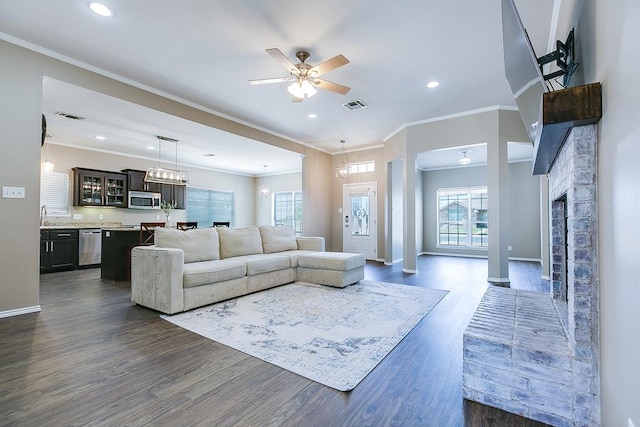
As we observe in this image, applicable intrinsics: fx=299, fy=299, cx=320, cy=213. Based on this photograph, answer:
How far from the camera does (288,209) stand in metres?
10.4

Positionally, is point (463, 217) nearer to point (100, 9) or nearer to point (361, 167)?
point (361, 167)

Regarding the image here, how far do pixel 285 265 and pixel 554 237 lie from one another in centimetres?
322

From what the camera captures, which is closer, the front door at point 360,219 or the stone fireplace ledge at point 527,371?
the stone fireplace ledge at point 527,371

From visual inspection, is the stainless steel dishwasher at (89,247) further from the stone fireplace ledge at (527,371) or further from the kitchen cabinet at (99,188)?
the stone fireplace ledge at (527,371)

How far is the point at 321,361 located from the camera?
7.04 ft

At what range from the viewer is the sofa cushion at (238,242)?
4.32m

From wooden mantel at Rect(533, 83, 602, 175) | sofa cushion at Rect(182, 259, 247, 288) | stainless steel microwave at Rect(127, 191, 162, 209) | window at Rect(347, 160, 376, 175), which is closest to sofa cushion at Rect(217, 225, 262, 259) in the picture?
sofa cushion at Rect(182, 259, 247, 288)

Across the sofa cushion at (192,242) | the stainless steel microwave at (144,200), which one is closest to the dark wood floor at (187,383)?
the sofa cushion at (192,242)

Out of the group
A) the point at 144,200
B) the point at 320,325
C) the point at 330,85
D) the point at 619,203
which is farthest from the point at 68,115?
the point at 619,203

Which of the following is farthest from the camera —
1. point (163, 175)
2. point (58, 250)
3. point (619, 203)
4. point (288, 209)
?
point (288, 209)

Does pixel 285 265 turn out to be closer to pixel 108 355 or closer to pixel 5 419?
pixel 108 355

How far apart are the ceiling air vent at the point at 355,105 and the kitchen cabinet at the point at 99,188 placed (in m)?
5.83

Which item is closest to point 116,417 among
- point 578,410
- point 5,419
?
point 5,419

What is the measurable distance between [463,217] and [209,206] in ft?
25.3
